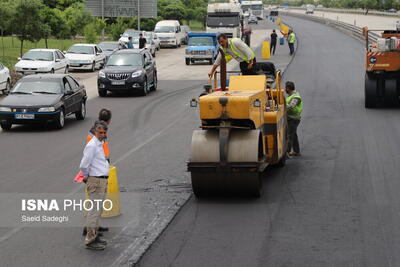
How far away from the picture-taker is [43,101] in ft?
69.3

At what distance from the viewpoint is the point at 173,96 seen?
30281mm

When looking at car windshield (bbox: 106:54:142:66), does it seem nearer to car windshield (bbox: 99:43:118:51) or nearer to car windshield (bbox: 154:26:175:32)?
car windshield (bbox: 99:43:118:51)

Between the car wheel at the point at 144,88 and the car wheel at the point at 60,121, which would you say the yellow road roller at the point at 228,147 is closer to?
the car wheel at the point at 60,121

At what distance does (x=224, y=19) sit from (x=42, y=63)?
76.3 ft

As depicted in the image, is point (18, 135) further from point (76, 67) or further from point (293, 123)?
point (76, 67)

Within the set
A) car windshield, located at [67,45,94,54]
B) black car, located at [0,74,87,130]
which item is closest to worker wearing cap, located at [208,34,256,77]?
black car, located at [0,74,87,130]

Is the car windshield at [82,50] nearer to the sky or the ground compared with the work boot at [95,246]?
nearer to the sky

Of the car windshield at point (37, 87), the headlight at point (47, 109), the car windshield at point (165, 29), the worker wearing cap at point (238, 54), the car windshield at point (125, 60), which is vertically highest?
the worker wearing cap at point (238, 54)

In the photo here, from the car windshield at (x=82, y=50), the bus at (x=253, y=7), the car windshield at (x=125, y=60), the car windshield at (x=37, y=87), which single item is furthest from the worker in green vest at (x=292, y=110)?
the bus at (x=253, y=7)

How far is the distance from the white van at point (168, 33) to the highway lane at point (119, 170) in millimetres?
36086

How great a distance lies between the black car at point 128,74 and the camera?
2984cm

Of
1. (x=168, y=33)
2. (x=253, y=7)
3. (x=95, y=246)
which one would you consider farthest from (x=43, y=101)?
(x=253, y=7)

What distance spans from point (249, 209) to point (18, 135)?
9976 millimetres

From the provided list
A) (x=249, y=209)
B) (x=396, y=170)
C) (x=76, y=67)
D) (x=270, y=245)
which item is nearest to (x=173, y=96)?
(x=76, y=67)
